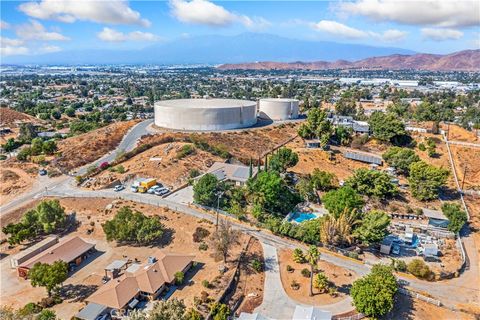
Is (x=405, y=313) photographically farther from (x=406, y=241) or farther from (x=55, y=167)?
(x=55, y=167)

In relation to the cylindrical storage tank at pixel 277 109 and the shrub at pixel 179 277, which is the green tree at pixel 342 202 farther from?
the cylindrical storage tank at pixel 277 109

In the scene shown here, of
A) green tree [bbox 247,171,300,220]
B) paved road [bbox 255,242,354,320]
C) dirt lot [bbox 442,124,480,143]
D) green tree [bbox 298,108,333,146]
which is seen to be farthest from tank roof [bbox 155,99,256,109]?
paved road [bbox 255,242,354,320]

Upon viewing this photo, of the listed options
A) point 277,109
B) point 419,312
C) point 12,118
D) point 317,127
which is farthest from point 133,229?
point 12,118

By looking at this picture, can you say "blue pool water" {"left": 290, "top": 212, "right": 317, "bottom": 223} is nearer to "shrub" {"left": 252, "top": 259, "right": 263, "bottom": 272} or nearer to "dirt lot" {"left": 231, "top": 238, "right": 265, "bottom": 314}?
"dirt lot" {"left": 231, "top": 238, "right": 265, "bottom": 314}

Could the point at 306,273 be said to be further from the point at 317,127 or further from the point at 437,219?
the point at 317,127

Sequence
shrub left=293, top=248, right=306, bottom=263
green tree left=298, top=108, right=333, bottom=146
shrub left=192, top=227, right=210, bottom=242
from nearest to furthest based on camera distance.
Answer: shrub left=293, top=248, right=306, bottom=263 → shrub left=192, top=227, right=210, bottom=242 → green tree left=298, top=108, right=333, bottom=146

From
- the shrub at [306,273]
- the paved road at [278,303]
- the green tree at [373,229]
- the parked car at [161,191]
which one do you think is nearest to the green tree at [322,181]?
the green tree at [373,229]

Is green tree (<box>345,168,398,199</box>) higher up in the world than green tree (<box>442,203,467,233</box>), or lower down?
higher up
